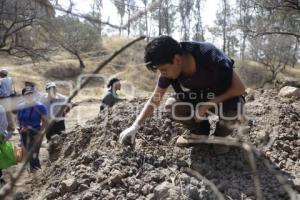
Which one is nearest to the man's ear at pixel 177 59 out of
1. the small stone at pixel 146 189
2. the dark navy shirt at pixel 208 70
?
the dark navy shirt at pixel 208 70

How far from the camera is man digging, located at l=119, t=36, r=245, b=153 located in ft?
9.20

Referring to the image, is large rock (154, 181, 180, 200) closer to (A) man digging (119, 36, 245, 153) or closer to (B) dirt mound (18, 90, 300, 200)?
(B) dirt mound (18, 90, 300, 200)

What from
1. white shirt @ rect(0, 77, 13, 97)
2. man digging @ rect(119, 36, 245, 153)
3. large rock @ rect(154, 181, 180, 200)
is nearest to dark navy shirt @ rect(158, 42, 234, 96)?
man digging @ rect(119, 36, 245, 153)

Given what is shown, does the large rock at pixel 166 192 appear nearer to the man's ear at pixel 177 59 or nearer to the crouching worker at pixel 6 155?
the man's ear at pixel 177 59

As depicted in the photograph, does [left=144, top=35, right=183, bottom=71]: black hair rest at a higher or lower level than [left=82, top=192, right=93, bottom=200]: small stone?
higher

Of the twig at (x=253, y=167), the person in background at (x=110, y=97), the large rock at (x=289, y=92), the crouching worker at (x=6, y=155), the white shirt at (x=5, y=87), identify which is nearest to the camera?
the twig at (x=253, y=167)

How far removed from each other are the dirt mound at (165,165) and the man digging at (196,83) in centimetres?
18

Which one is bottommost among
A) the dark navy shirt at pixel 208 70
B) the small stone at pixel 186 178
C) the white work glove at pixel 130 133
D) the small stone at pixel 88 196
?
the small stone at pixel 88 196

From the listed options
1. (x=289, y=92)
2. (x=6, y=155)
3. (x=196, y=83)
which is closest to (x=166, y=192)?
(x=196, y=83)

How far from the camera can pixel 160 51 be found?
2.73 m

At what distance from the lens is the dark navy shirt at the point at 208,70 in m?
3.10

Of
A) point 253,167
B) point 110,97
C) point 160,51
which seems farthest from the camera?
point 110,97

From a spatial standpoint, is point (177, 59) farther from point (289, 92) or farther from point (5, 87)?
point (5, 87)

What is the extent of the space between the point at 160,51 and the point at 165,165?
1.11 m
